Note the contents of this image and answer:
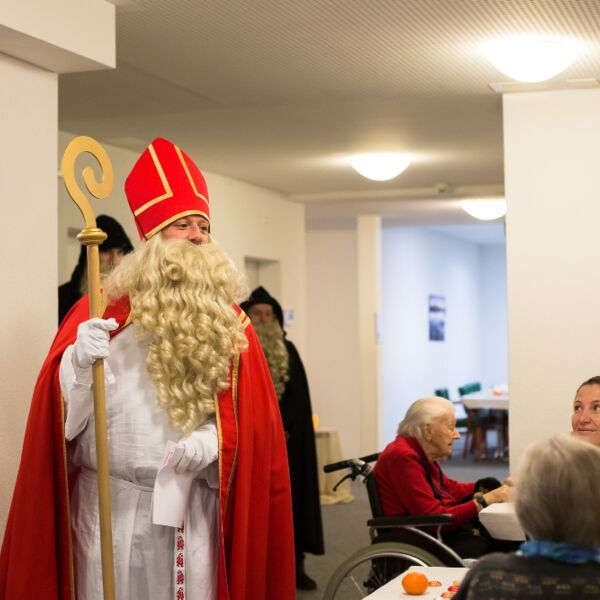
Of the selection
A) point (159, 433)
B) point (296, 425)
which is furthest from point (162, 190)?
point (296, 425)

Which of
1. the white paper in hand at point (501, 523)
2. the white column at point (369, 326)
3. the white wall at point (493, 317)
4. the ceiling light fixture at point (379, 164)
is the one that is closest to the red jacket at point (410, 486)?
the white paper in hand at point (501, 523)

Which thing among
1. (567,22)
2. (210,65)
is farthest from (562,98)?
(210,65)

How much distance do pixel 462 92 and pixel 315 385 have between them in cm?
727

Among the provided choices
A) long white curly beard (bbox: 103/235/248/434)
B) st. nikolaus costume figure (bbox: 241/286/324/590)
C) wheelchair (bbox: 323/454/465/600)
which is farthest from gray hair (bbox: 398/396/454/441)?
long white curly beard (bbox: 103/235/248/434)

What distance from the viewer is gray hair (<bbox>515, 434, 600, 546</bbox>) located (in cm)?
185

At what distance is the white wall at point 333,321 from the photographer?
484 inches

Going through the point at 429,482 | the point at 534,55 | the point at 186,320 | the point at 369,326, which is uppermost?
the point at 534,55

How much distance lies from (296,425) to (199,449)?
3.28m

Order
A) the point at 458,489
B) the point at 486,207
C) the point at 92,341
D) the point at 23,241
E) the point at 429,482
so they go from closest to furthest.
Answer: the point at 92,341 → the point at 23,241 → the point at 429,482 → the point at 458,489 → the point at 486,207

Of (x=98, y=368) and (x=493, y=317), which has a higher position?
(x=493, y=317)

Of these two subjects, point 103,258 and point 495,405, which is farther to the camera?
point 495,405

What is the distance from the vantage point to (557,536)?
1.86 m

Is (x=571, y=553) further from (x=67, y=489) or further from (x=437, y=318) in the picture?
(x=437, y=318)

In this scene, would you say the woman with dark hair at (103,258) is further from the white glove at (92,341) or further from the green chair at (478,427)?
the green chair at (478,427)
